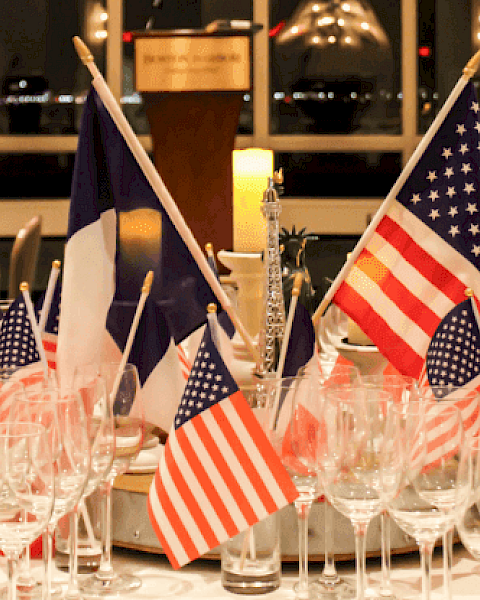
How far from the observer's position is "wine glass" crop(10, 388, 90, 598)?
1253 millimetres

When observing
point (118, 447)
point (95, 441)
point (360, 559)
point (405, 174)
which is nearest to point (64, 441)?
point (95, 441)

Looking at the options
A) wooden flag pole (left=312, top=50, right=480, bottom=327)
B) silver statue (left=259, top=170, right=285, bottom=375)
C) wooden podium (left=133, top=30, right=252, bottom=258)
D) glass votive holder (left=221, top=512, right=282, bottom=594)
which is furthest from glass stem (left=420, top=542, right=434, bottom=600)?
wooden podium (left=133, top=30, right=252, bottom=258)

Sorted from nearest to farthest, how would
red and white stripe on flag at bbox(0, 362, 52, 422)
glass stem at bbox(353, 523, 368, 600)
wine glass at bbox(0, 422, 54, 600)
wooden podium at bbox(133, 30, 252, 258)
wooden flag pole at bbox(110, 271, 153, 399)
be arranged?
wine glass at bbox(0, 422, 54, 600)
glass stem at bbox(353, 523, 368, 600)
red and white stripe on flag at bbox(0, 362, 52, 422)
wooden flag pole at bbox(110, 271, 153, 399)
wooden podium at bbox(133, 30, 252, 258)

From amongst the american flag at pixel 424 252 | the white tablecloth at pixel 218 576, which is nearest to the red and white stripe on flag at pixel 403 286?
the american flag at pixel 424 252

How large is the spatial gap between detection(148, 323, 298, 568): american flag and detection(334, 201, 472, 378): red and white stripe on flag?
1.79 feet

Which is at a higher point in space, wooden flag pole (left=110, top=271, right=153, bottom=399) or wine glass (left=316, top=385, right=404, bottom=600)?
wooden flag pole (left=110, top=271, right=153, bottom=399)

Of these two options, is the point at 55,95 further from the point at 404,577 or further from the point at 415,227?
the point at 404,577

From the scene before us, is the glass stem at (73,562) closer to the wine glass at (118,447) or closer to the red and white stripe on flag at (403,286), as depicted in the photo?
the wine glass at (118,447)

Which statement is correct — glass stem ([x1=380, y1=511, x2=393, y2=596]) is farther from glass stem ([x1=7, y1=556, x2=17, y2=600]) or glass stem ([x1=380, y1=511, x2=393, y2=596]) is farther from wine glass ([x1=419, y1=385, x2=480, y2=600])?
glass stem ([x1=7, y1=556, x2=17, y2=600])

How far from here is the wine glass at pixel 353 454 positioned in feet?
4.10

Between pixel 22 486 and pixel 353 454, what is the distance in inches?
17.3

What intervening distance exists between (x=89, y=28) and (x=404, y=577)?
7.49 metres

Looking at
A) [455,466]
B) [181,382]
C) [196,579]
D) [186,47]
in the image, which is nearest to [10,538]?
[196,579]

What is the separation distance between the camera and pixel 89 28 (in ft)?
26.8
